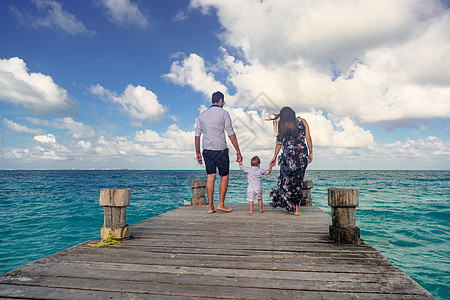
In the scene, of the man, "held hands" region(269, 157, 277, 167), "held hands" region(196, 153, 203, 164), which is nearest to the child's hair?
"held hands" region(269, 157, 277, 167)

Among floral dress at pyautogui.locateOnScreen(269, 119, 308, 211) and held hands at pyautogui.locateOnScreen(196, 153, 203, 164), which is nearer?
floral dress at pyautogui.locateOnScreen(269, 119, 308, 211)

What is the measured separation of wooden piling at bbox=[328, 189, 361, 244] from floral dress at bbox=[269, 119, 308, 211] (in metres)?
1.80

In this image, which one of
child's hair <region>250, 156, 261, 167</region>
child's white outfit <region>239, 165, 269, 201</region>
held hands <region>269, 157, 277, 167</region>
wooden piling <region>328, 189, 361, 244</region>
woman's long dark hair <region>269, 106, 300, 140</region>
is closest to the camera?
wooden piling <region>328, 189, 361, 244</region>

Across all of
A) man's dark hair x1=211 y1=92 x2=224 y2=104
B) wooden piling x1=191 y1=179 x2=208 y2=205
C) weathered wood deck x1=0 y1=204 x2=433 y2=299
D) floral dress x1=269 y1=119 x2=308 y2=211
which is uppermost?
man's dark hair x1=211 y1=92 x2=224 y2=104

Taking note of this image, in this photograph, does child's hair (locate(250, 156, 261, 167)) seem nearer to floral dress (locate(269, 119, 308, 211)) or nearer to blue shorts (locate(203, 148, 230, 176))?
floral dress (locate(269, 119, 308, 211))

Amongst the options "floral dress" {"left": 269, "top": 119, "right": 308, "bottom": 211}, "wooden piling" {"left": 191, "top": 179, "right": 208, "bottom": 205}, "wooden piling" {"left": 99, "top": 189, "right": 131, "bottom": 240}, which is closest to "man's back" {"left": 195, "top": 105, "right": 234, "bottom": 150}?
"floral dress" {"left": 269, "top": 119, "right": 308, "bottom": 211}

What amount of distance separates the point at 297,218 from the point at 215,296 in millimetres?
3469

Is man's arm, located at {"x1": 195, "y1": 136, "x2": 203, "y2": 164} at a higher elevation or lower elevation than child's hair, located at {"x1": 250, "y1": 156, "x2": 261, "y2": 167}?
higher

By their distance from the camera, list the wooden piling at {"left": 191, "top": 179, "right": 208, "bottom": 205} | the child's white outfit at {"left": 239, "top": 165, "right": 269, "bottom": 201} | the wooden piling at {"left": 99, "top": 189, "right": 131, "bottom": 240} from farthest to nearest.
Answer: the wooden piling at {"left": 191, "top": 179, "right": 208, "bottom": 205} → the child's white outfit at {"left": 239, "top": 165, "right": 269, "bottom": 201} → the wooden piling at {"left": 99, "top": 189, "right": 131, "bottom": 240}

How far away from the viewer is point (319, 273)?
7.63 feet

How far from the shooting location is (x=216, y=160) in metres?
5.32

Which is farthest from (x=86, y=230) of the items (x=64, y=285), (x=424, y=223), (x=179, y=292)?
(x=424, y=223)

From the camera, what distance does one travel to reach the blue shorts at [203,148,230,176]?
210 inches

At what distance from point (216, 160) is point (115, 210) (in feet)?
7.78
